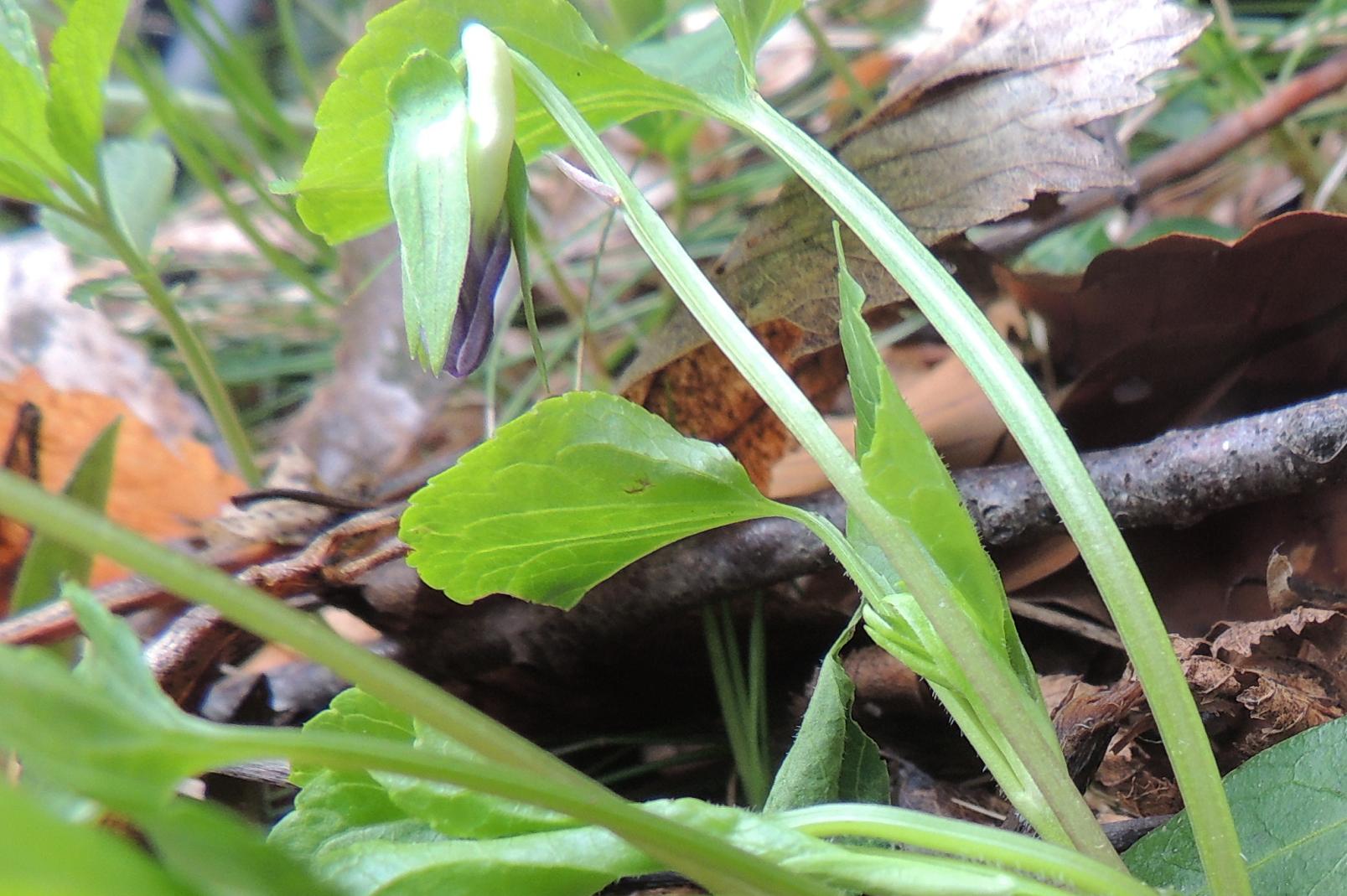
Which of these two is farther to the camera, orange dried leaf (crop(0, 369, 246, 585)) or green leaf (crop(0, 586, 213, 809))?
orange dried leaf (crop(0, 369, 246, 585))

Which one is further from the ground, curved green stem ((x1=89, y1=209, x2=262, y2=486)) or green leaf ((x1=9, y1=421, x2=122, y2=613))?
curved green stem ((x1=89, y1=209, x2=262, y2=486))

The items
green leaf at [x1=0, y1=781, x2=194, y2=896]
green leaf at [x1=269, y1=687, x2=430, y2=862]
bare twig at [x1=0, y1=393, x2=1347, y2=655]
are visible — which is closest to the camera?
green leaf at [x1=0, y1=781, x2=194, y2=896]

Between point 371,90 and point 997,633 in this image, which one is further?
point 371,90

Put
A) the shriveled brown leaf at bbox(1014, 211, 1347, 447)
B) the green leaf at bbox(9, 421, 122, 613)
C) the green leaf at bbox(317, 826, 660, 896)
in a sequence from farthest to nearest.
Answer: the green leaf at bbox(9, 421, 122, 613) → the shriveled brown leaf at bbox(1014, 211, 1347, 447) → the green leaf at bbox(317, 826, 660, 896)

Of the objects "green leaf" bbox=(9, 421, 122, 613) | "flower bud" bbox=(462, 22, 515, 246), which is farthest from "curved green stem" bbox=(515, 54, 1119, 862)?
"green leaf" bbox=(9, 421, 122, 613)

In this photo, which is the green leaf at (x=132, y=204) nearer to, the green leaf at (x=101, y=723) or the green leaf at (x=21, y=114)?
the green leaf at (x=21, y=114)

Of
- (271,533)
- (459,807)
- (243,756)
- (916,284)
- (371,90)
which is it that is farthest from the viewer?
(271,533)

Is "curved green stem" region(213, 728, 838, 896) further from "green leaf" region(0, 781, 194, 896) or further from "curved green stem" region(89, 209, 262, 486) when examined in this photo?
"curved green stem" region(89, 209, 262, 486)

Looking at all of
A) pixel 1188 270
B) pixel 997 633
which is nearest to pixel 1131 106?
pixel 1188 270

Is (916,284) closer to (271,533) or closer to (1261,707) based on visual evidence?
(1261,707)
